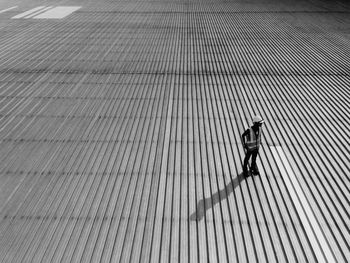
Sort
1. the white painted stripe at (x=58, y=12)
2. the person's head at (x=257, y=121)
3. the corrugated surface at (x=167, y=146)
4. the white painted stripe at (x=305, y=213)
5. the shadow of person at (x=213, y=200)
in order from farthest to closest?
the white painted stripe at (x=58, y=12) < the person's head at (x=257, y=121) < the shadow of person at (x=213, y=200) < the corrugated surface at (x=167, y=146) < the white painted stripe at (x=305, y=213)

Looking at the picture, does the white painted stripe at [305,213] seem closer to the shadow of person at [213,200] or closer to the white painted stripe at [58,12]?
the shadow of person at [213,200]

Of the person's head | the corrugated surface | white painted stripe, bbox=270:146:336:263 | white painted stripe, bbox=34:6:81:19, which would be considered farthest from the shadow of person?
white painted stripe, bbox=34:6:81:19

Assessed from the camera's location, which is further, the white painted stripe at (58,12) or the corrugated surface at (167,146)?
the white painted stripe at (58,12)

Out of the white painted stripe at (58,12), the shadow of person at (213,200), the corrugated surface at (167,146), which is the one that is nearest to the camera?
the corrugated surface at (167,146)

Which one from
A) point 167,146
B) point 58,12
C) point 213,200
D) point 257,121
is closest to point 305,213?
point 213,200

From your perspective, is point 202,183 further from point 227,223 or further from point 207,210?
point 227,223

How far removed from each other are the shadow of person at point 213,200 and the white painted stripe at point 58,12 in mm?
13720

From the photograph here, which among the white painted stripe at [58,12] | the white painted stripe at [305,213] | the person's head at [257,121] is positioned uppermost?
the person's head at [257,121]

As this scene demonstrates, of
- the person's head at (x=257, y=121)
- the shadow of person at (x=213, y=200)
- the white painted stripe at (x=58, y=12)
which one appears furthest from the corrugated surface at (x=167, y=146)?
the white painted stripe at (x=58, y=12)

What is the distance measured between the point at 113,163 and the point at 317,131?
421cm

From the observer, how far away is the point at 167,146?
529cm

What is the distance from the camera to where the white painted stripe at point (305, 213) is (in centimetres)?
347

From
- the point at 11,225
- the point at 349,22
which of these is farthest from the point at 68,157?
the point at 349,22

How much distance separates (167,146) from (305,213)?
2615 millimetres
